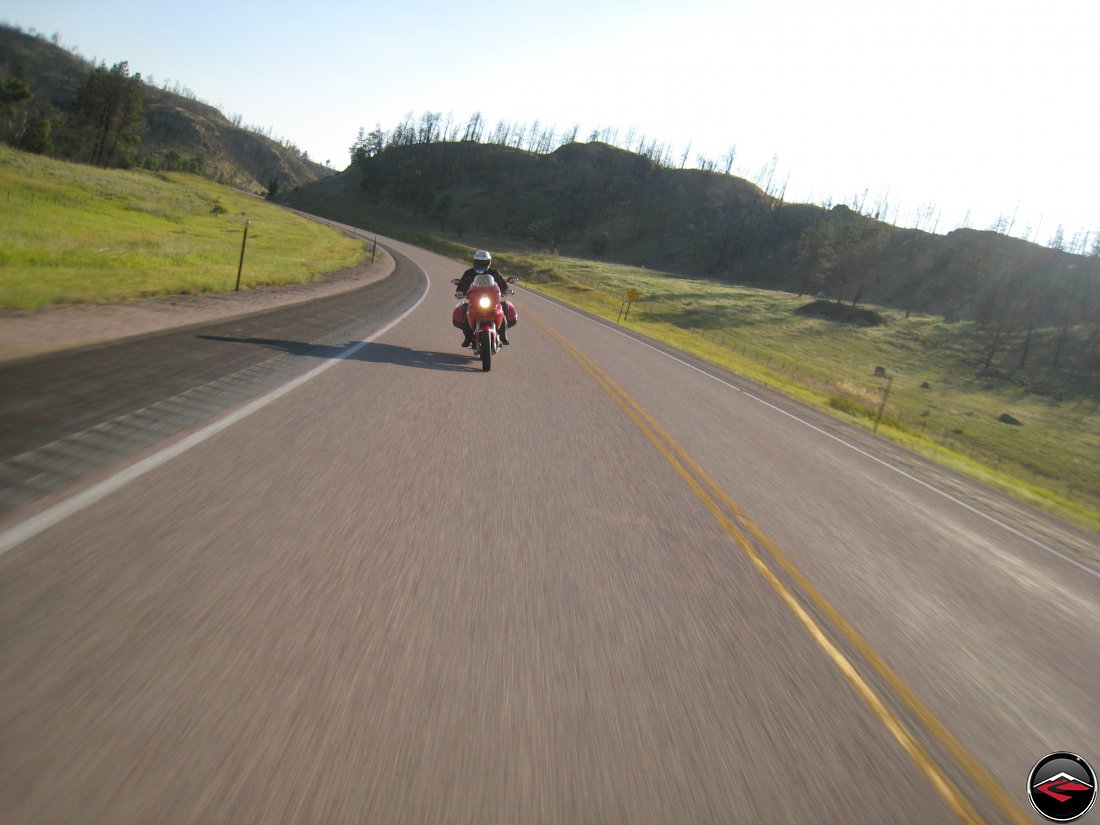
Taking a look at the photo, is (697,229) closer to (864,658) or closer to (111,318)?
(111,318)

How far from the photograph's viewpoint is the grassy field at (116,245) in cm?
1448

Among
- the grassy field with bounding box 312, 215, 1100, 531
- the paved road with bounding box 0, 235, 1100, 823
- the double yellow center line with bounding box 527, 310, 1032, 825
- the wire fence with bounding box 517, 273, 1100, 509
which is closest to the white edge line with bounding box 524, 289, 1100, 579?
the paved road with bounding box 0, 235, 1100, 823

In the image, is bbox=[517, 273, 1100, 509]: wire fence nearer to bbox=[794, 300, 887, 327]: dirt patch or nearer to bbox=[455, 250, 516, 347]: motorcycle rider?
A: bbox=[455, 250, 516, 347]: motorcycle rider

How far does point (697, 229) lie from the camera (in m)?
151

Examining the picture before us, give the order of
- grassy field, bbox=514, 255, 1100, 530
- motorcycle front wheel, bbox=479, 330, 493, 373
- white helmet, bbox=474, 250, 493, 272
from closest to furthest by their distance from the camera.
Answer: motorcycle front wheel, bbox=479, 330, 493, 373 < white helmet, bbox=474, 250, 493, 272 < grassy field, bbox=514, 255, 1100, 530

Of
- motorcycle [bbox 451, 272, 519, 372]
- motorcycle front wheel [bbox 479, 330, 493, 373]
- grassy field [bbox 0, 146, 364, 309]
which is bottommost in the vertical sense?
grassy field [bbox 0, 146, 364, 309]

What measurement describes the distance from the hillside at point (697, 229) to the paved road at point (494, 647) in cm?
8853

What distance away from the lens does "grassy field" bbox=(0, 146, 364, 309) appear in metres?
14.5

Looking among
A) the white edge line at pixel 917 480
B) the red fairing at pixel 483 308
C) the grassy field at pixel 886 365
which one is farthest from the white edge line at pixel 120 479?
the grassy field at pixel 886 365

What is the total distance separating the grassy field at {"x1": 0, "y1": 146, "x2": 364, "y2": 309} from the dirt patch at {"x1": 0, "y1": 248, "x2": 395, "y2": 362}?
0.67 m

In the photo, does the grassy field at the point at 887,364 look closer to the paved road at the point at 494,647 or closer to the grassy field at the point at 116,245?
the grassy field at the point at 116,245

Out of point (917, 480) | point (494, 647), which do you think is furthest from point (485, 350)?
point (494, 647)

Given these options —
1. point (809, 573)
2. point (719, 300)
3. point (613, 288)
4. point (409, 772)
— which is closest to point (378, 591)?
point (409, 772)

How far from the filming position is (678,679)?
334 cm
